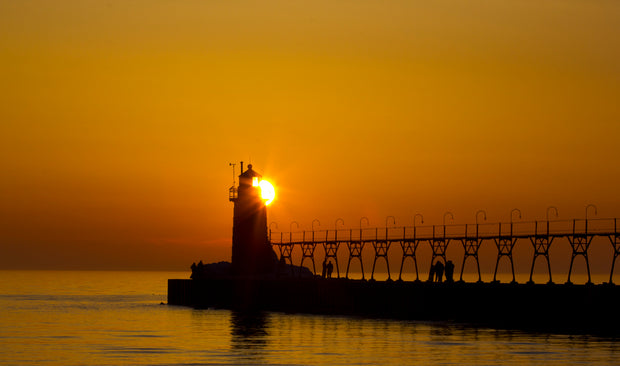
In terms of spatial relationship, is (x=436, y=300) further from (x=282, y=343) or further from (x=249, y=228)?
(x=249, y=228)

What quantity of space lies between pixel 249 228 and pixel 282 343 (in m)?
35.2

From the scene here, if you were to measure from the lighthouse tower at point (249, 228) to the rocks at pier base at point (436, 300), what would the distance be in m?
2.35

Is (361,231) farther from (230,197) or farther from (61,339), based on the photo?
(61,339)

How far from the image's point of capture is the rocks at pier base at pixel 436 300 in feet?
212

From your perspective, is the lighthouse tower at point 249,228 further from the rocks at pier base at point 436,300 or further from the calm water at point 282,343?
the calm water at point 282,343

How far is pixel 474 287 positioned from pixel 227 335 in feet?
55.0

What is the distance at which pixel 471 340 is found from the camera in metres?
58.6

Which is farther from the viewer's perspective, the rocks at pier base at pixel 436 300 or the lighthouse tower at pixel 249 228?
the lighthouse tower at pixel 249 228

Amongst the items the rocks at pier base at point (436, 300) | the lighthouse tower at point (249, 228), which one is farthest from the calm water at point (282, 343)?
the lighthouse tower at point (249, 228)

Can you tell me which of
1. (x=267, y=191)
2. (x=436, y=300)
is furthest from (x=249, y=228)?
(x=436, y=300)

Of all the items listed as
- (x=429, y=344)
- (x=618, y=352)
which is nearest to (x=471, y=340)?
(x=429, y=344)

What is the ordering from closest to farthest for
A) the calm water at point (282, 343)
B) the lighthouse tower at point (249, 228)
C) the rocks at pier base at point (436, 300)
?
the calm water at point (282, 343), the rocks at pier base at point (436, 300), the lighthouse tower at point (249, 228)

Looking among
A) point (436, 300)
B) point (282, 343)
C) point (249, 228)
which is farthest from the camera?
point (249, 228)

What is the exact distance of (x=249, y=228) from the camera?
93.7 metres
